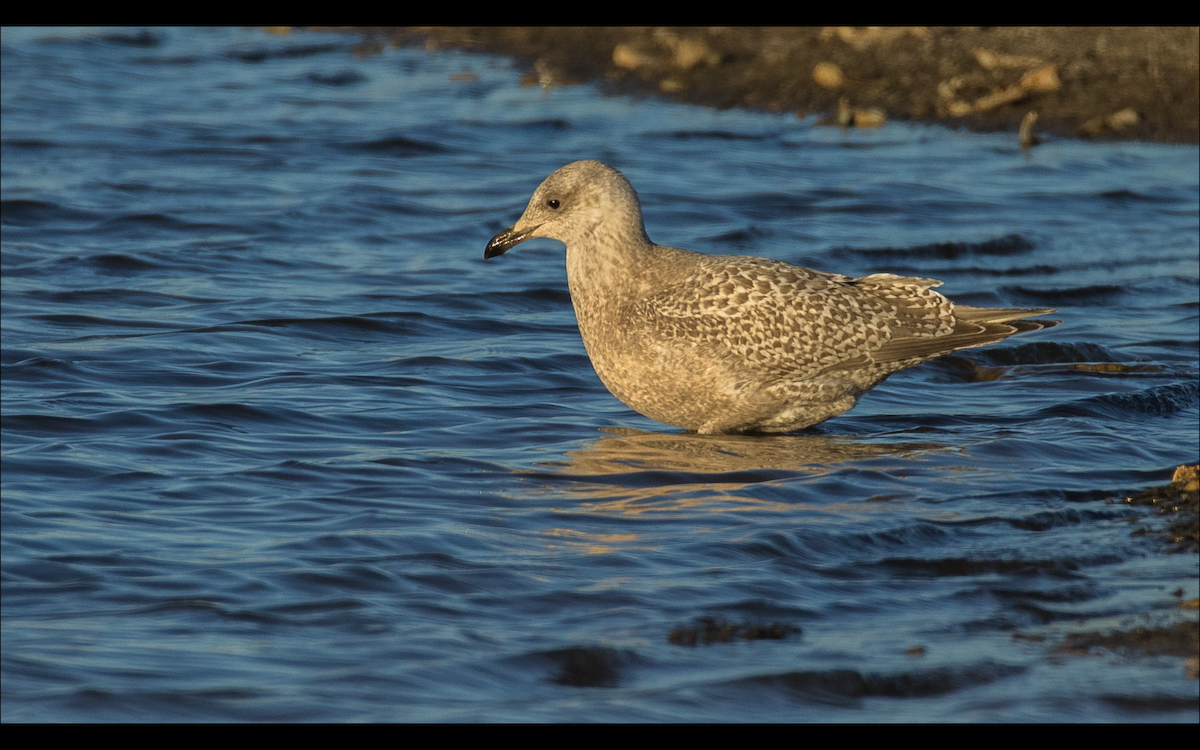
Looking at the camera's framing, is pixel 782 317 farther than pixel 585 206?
No

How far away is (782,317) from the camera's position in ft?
26.2

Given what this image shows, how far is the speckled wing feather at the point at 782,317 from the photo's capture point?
25.8ft

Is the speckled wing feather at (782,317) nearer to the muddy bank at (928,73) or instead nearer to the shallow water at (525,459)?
the shallow water at (525,459)

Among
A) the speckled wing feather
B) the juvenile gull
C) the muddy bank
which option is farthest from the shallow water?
the muddy bank

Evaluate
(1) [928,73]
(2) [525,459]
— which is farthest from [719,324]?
(1) [928,73]

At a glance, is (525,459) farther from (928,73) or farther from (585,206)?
(928,73)

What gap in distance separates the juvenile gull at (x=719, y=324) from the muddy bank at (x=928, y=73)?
Result: 29.8 feet

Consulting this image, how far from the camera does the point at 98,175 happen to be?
14359 millimetres

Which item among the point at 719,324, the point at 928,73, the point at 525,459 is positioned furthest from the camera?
the point at 928,73

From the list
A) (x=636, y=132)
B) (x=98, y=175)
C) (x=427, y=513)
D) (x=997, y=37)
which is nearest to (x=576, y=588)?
(x=427, y=513)

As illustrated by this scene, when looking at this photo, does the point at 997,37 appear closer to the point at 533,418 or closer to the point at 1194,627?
the point at 533,418

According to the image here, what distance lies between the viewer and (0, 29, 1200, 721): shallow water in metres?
5.19

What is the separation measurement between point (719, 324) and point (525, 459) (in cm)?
117

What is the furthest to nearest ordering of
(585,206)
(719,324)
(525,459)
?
(585,206)
(719,324)
(525,459)
